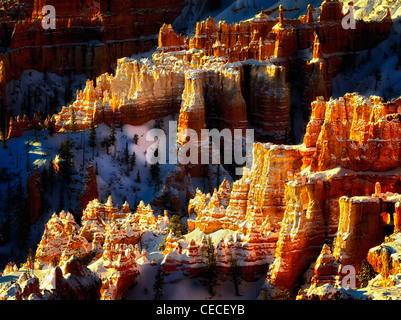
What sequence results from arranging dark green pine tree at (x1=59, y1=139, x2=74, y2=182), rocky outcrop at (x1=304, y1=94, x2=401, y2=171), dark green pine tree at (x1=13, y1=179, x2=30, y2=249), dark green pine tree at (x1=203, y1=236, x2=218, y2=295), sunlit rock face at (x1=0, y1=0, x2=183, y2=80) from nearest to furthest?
rocky outcrop at (x1=304, y1=94, x2=401, y2=171), dark green pine tree at (x1=203, y1=236, x2=218, y2=295), dark green pine tree at (x1=13, y1=179, x2=30, y2=249), dark green pine tree at (x1=59, y1=139, x2=74, y2=182), sunlit rock face at (x1=0, y1=0, x2=183, y2=80)

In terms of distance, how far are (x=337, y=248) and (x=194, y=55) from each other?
48991mm

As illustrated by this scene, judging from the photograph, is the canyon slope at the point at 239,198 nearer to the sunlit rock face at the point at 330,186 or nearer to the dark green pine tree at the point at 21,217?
the sunlit rock face at the point at 330,186

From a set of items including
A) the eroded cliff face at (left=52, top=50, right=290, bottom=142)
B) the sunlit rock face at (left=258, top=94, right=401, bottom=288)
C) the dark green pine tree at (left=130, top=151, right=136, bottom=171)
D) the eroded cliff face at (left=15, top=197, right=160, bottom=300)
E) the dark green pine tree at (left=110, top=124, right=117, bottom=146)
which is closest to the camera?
the eroded cliff face at (left=15, top=197, right=160, bottom=300)

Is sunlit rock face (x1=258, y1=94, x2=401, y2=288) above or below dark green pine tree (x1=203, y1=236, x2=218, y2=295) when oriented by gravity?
above

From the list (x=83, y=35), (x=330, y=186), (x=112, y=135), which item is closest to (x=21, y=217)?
(x=112, y=135)

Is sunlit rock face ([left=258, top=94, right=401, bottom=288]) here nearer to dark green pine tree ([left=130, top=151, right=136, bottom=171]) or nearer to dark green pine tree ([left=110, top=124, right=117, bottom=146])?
dark green pine tree ([left=130, top=151, right=136, bottom=171])

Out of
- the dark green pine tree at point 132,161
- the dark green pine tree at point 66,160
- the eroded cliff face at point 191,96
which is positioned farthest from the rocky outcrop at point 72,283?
the eroded cliff face at point 191,96

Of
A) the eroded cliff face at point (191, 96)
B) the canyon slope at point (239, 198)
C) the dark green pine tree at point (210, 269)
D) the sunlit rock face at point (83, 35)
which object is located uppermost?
the sunlit rock face at point (83, 35)

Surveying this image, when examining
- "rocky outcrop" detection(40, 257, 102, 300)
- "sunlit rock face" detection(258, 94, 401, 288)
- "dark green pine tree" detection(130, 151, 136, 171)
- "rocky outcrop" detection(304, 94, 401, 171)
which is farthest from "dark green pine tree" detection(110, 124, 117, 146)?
"rocky outcrop" detection(40, 257, 102, 300)

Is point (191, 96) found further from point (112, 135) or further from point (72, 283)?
point (72, 283)

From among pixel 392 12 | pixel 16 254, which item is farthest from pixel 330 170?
pixel 392 12

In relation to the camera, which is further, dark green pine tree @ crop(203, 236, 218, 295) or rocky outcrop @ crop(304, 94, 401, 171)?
dark green pine tree @ crop(203, 236, 218, 295)
